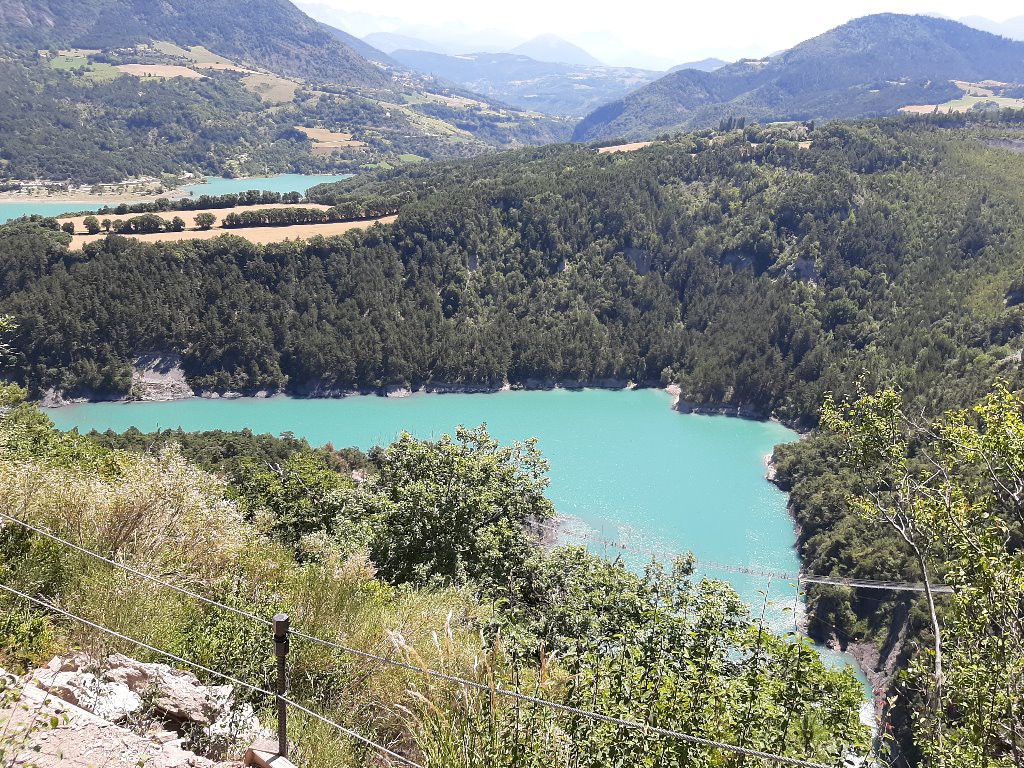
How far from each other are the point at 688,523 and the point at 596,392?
3097 centimetres

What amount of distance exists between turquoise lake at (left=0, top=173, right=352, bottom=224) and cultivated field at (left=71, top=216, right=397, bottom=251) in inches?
2357

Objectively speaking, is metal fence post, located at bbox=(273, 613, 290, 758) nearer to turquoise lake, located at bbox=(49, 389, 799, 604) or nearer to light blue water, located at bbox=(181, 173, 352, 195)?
turquoise lake, located at bbox=(49, 389, 799, 604)

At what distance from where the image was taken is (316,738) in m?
6.23

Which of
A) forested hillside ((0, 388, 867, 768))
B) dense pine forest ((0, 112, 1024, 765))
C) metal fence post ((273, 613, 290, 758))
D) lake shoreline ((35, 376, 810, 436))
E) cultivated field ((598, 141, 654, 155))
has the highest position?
cultivated field ((598, 141, 654, 155))

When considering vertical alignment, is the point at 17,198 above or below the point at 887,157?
below

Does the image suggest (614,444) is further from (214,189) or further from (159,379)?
(214,189)

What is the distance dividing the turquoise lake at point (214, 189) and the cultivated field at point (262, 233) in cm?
5986

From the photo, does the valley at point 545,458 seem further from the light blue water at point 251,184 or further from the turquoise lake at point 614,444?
the light blue water at point 251,184

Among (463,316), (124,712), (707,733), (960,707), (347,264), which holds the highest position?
(707,733)

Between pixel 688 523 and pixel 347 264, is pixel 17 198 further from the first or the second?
pixel 688 523

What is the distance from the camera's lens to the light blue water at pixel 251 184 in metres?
171

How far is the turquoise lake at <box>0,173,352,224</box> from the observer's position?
137625mm

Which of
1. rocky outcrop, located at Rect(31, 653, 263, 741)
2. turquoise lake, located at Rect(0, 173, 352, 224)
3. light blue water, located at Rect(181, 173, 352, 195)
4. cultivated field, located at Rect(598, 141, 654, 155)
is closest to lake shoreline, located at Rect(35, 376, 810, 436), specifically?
cultivated field, located at Rect(598, 141, 654, 155)

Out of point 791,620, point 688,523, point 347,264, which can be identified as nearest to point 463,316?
point 347,264
